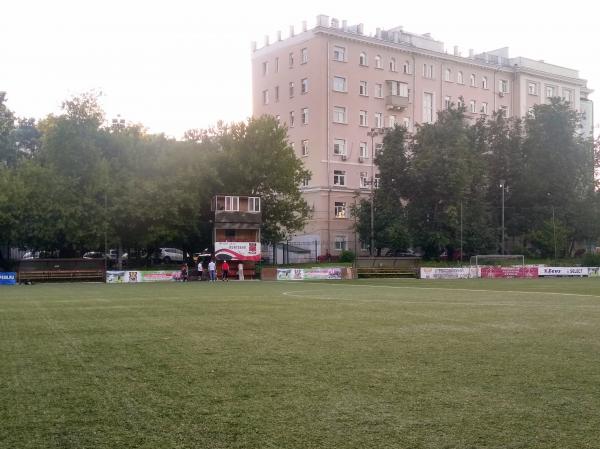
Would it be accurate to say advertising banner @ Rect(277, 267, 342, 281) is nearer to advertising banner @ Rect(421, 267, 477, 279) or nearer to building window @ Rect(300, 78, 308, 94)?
advertising banner @ Rect(421, 267, 477, 279)

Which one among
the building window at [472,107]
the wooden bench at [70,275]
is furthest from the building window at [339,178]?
the wooden bench at [70,275]

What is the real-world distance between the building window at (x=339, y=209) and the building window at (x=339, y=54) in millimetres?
15407

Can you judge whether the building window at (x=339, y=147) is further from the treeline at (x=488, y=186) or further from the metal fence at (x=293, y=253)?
the metal fence at (x=293, y=253)

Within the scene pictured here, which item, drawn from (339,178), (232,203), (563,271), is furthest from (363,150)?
(232,203)

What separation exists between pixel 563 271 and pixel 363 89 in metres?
29.3

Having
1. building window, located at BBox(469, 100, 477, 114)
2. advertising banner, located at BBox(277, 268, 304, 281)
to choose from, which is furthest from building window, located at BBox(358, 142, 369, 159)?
advertising banner, located at BBox(277, 268, 304, 281)

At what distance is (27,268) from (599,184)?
59964mm

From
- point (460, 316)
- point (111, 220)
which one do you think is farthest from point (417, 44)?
point (460, 316)

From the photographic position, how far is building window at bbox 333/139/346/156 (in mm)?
71125

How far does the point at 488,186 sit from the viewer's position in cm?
7206

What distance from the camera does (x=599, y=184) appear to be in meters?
73.9

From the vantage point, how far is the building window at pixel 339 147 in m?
71.1

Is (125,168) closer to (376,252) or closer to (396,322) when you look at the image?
(376,252)

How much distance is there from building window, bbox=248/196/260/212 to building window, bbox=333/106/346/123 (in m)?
21.5
